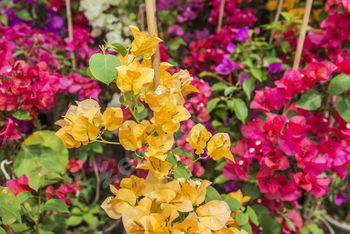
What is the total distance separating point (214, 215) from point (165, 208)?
98mm

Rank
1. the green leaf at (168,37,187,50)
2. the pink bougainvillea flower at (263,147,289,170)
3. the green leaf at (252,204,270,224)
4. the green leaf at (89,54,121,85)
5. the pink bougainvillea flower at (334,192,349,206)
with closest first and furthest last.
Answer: the green leaf at (89,54,121,85), the pink bougainvillea flower at (263,147,289,170), the green leaf at (252,204,270,224), the pink bougainvillea flower at (334,192,349,206), the green leaf at (168,37,187,50)

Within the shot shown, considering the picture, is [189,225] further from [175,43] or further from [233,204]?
[175,43]

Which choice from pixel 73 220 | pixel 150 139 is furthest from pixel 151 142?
pixel 73 220

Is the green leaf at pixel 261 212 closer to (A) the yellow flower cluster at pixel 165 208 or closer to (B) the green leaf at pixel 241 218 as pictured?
(B) the green leaf at pixel 241 218

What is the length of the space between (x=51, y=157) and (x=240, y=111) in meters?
0.66

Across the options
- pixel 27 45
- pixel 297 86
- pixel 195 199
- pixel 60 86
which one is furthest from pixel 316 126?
pixel 27 45

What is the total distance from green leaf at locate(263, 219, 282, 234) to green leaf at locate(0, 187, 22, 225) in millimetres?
701

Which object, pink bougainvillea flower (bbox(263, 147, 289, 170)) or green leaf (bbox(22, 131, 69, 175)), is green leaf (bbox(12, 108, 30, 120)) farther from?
pink bougainvillea flower (bbox(263, 147, 289, 170))

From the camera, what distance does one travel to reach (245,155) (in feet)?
2.45

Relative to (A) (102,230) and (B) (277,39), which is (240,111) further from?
(A) (102,230)

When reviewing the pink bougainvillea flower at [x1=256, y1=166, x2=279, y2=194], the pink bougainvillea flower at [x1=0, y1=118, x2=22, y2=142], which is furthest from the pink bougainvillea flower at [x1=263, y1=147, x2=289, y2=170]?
the pink bougainvillea flower at [x1=0, y1=118, x2=22, y2=142]

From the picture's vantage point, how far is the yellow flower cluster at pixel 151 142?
0.44 m

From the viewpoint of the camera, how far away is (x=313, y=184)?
0.71m

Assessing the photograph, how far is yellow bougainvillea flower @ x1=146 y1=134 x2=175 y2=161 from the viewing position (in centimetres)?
45
